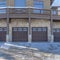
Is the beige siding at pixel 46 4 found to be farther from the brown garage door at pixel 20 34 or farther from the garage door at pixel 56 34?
the brown garage door at pixel 20 34

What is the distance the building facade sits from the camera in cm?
3161

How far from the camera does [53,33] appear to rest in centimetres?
3366

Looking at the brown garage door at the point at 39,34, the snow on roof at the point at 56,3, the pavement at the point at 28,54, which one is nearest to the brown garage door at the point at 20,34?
the brown garage door at the point at 39,34

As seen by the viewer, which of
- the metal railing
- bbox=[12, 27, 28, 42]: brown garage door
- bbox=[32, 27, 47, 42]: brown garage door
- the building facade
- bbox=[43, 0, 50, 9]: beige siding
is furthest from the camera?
bbox=[43, 0, 50, 9]: beige siding

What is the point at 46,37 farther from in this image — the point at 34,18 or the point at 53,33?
the point at 34,18

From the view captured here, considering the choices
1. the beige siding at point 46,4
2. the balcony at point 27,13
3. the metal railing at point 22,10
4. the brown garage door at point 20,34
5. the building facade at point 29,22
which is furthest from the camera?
the beige siding at point 46,4

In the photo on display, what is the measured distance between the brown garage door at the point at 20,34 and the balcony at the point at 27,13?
2.46 m

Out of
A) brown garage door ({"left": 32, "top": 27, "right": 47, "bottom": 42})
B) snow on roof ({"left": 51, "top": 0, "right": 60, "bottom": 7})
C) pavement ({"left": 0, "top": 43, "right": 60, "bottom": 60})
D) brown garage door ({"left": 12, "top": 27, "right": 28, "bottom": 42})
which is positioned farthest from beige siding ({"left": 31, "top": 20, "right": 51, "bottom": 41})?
pavement ({"left": 0, "top": 43, "right": 60, "bottom": 60})

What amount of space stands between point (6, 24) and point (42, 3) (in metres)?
6.26

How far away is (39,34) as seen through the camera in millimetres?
33000

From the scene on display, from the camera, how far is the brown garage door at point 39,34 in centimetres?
3281

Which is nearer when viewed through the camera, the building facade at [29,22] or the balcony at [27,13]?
the balcony at [27,13]

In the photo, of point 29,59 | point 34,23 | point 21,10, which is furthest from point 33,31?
point 29,59

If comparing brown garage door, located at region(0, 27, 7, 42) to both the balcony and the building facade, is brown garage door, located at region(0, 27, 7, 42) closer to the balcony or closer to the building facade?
the building facade
